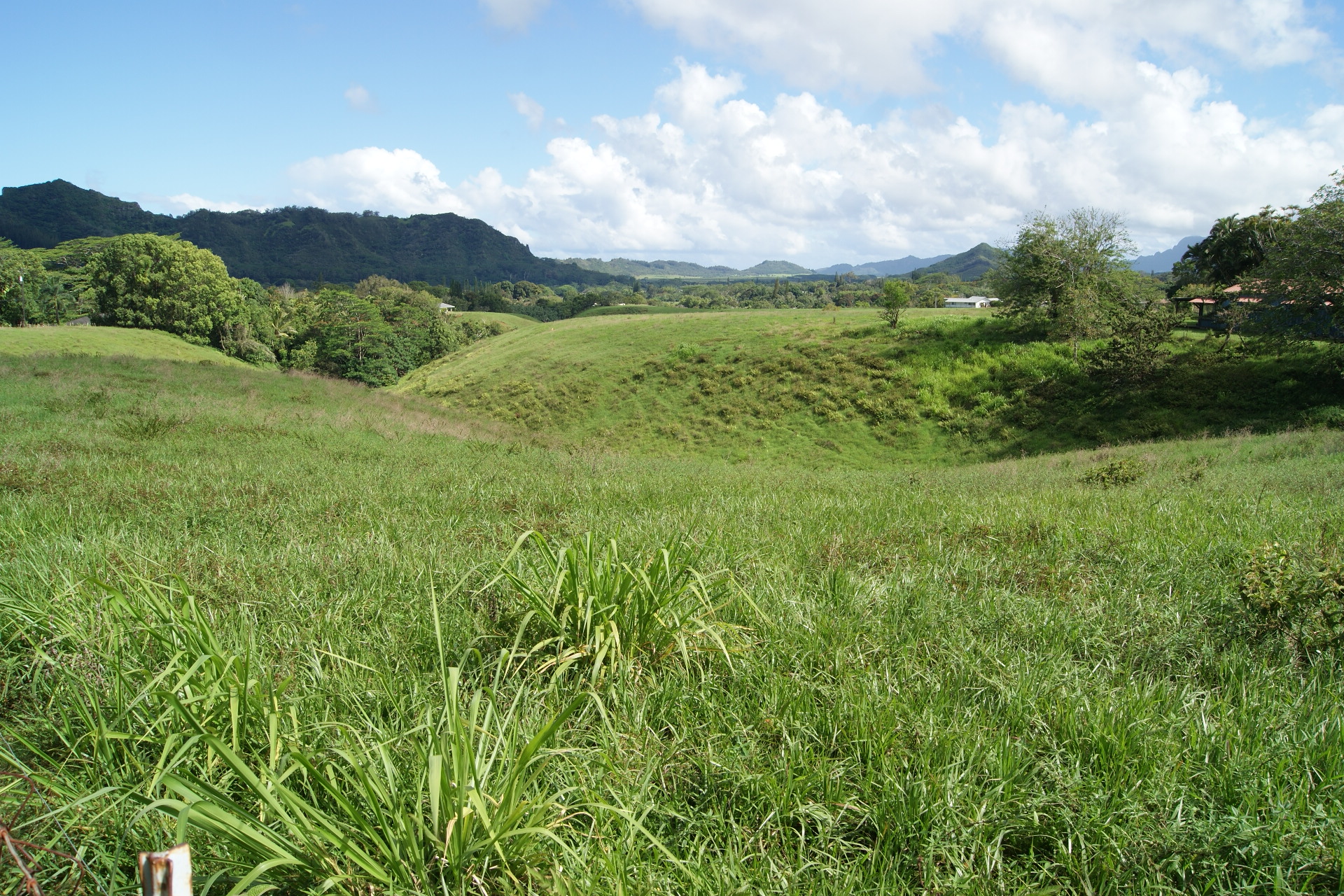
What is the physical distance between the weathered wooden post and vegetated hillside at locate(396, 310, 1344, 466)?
2220 cm

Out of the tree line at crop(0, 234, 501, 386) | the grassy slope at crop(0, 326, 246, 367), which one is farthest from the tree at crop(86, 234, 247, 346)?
the grassy slope at crop(0, 326, 246, 367)

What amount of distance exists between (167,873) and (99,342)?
6119cm

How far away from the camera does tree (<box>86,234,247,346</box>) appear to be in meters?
62.2

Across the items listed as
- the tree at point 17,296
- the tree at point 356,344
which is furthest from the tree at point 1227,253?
the tree at point 17,296

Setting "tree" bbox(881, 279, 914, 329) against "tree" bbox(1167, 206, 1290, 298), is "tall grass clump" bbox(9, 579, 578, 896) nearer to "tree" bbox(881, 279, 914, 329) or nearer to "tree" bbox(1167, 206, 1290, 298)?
"tree" bbox(881, 279, 914, 329)

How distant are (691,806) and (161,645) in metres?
2.48

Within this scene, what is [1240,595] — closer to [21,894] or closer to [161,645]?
[21,894]

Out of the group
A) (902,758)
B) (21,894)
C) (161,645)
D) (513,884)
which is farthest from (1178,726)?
(161,645)

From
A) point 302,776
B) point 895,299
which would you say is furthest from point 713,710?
point 895,299

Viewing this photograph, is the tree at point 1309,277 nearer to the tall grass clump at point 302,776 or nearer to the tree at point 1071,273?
the tree at point 1071,273

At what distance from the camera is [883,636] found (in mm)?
3291

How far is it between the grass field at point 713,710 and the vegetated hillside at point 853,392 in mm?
18912

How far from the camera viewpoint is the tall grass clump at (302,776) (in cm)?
167

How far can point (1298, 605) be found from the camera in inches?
131
